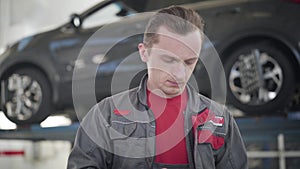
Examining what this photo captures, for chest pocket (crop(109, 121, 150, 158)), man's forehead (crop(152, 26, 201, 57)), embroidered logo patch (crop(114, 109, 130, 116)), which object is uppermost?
man's forehead (crop(152, 26, 201, 57))

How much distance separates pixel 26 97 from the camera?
1818 millimetres

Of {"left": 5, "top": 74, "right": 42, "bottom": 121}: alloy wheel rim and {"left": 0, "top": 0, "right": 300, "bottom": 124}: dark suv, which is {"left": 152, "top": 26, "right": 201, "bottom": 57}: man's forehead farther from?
{"left": 5, "top": 74, "right": 42, "bottom": 121}: alloy wheel rim

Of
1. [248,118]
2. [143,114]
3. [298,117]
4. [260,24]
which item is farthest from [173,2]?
[143,114]

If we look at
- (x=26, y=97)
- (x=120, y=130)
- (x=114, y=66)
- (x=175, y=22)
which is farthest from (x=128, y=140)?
(x=26, y=97)

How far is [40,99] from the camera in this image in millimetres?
1819

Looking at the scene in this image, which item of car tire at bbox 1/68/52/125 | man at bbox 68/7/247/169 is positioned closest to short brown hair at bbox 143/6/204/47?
man at bbox 68/7/247/169

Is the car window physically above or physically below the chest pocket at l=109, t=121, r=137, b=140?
above

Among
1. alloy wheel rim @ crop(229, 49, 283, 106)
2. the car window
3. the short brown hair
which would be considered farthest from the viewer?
the car window

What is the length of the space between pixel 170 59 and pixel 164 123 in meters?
0.13

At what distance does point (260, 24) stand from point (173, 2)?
1.07ft

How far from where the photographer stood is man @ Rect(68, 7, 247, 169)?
896 mm

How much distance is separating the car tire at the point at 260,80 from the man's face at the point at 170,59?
68 cm

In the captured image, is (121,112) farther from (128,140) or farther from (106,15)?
(106,15)

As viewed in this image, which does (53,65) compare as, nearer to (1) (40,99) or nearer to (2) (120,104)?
(1) (40,99)
